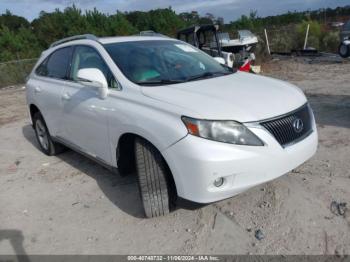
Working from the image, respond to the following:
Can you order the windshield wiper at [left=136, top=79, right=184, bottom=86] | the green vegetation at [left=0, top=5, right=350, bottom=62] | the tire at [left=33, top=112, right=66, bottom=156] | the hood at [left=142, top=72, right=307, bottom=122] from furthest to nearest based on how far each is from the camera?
the green vegetation at [left=0, top=5, right=350, bottom=62]
the tire at [left=33, top=112, right=66, bottom=156]
the windshield wiper at [left=136, top=79, right=184, bottom=86]
the hood at [left=142, top=72, right=307, bottom=122]

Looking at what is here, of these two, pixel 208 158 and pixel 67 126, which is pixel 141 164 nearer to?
pixel 208 158

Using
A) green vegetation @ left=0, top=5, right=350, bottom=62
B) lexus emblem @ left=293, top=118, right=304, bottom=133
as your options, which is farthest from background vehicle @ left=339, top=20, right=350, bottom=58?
lexus emblem @ left=293, top=118, right=304, bottom=133

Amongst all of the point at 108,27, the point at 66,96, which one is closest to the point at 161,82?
the point at 66,96

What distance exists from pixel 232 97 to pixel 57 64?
9.48ft

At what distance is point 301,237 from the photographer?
3.10 m

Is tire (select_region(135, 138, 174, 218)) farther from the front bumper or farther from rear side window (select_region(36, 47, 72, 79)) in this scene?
rear side window (select_region(36, 47, 72, 79))

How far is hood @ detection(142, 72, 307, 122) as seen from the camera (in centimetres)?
304

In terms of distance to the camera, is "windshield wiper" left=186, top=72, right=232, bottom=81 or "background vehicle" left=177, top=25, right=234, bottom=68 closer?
"windshield wiper" left=186, top=72, right=232, bottom=81

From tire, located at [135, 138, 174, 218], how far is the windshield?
2.35ft

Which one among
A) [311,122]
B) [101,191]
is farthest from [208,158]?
[101,191]

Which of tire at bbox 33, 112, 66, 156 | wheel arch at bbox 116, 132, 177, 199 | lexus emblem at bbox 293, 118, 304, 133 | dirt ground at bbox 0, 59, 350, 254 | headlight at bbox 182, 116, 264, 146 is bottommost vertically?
dirt ground at bbox 0, 59, 350, 254

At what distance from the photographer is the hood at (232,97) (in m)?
3.04

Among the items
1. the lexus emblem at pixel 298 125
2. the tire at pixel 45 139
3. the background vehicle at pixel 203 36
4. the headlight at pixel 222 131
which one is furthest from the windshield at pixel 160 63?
the background vehicle at pixel 203 36

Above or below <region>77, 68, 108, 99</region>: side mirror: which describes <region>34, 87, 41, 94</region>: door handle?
below
